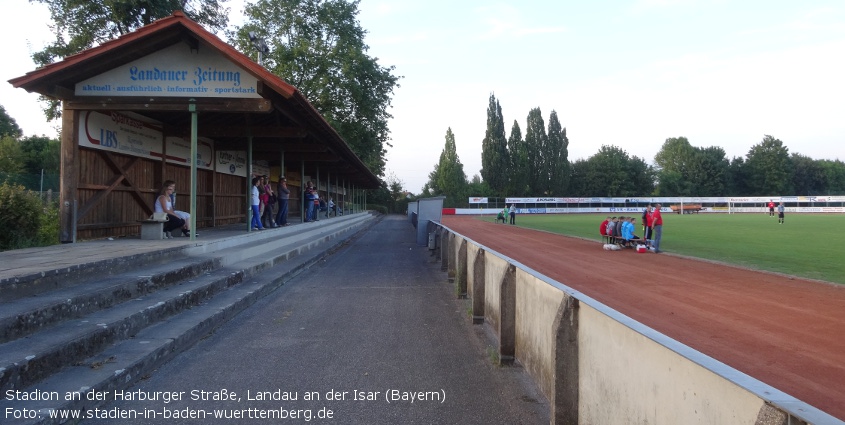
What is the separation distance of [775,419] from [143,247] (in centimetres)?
967

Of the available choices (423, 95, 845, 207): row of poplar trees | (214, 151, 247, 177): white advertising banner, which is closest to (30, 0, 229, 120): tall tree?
(214, 151, 247, 177): white advertising banner

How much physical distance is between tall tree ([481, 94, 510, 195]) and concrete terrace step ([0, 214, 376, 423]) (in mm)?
72531

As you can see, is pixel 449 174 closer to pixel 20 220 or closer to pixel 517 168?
pixel 517 168

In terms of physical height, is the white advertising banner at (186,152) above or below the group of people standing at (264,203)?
above

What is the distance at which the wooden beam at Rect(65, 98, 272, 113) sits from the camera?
11016 mm

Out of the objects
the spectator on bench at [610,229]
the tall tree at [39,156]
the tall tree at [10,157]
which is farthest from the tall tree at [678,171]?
the tall tree at [10,157]

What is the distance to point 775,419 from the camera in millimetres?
1755

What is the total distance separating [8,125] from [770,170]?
10971 centimetres

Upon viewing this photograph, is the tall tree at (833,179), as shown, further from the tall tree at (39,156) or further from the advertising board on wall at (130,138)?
the advertising board on wall at (130,138)

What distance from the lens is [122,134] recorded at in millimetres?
12406

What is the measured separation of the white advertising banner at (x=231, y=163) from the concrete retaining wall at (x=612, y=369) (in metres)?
14.6

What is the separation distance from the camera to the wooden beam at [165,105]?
36.1 ft

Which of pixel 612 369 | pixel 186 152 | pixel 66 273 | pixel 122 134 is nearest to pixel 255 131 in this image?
pixel 186 152

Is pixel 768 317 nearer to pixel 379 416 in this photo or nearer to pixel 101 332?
pixel 379 416
